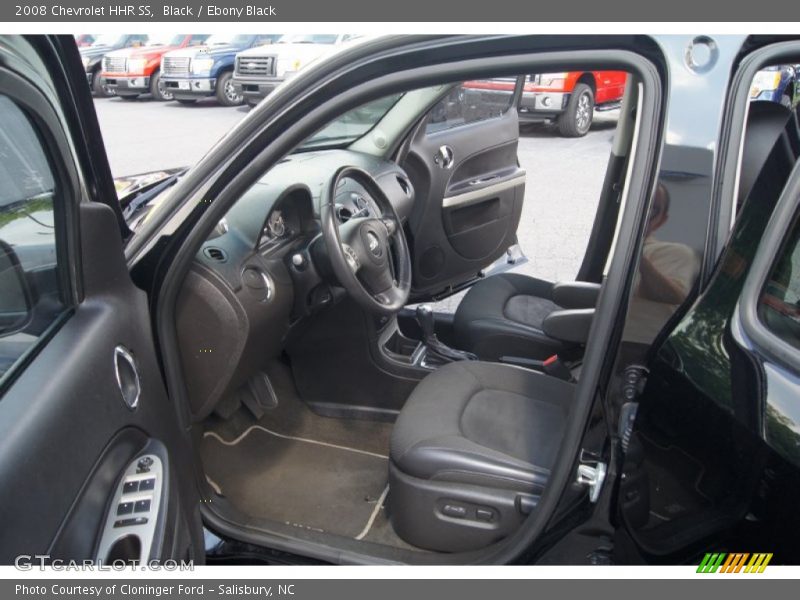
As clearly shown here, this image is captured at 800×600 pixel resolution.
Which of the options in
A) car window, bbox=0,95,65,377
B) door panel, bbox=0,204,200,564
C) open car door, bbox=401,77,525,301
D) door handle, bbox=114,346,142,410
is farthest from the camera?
open car door, bbox=401,77,525,301

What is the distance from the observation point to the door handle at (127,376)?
1.30 m

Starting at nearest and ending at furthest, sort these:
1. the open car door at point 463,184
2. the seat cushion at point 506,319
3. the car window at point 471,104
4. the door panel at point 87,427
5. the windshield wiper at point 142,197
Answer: the door panel at point 87,427 < the windshield wiper at point 142,197 < the seat cushion at point 506,319 < the open car door at point 463,184 < the car window at point 471,104

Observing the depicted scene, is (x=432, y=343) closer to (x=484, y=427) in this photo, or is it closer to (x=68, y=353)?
(x=484, y=427)

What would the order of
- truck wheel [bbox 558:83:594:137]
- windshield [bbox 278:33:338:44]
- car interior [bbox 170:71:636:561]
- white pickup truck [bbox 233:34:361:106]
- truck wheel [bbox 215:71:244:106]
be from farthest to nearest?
truck wheel [bbox 215:71:244:106], white pickup truck [bbox 233:34:361:106], windshield [bbox 278:33:338:44], truck wheel [bbox 558:83:594:137], car interior [bbox 170:71:636:561]

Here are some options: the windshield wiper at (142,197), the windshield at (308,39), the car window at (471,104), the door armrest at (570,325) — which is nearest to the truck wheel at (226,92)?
the windshield at (308,39)

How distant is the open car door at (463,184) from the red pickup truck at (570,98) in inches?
164

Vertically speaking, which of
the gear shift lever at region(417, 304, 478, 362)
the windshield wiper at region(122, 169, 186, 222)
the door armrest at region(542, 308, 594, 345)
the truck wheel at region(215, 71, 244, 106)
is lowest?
the truck wheel at region(215, 71, 244, 106)

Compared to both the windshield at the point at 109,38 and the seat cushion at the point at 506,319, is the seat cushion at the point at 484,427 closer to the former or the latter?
the seat cushion at the point at 506,319

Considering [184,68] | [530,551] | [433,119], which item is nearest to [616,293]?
[530,551]

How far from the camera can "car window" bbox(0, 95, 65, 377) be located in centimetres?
109

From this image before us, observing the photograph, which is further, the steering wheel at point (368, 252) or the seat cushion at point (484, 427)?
the steering wheel at point (368, 252)

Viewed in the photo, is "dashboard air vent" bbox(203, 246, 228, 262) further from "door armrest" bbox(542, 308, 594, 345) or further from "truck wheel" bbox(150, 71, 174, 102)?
"truck wheel" bbox(150, 71, 174, 102)

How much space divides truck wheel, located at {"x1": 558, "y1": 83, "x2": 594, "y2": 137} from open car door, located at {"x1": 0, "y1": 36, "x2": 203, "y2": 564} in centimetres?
759

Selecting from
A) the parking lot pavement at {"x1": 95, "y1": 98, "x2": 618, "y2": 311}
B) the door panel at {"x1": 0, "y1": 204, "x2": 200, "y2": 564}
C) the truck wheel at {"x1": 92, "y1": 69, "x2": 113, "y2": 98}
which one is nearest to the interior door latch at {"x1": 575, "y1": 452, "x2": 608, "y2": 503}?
the door panel at {"x1": 0, "y1": 204, "x2": 200, "y2": 564}
